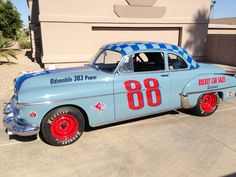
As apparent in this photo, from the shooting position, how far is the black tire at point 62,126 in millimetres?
3967

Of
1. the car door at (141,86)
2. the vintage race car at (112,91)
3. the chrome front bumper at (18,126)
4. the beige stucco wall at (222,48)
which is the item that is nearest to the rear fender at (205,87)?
the vintage race car at (112,91)

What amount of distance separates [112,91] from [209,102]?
2.69 metres

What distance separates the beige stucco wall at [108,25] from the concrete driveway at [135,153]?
7.45 metres

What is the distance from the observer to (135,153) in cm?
390

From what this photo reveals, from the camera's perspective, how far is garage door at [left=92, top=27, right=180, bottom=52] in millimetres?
12555

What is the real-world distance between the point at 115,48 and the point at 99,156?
7.48 feet

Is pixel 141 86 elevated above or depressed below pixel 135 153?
above

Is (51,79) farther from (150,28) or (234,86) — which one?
(150,28)

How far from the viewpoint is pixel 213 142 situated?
14.1 feet

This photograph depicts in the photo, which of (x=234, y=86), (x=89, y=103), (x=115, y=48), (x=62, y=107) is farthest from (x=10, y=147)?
(x=234, y=86)

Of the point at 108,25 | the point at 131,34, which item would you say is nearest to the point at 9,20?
the point at 108,25

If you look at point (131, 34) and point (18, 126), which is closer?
point (18, 126)

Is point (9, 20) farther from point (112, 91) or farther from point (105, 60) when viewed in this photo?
point (112, 91)

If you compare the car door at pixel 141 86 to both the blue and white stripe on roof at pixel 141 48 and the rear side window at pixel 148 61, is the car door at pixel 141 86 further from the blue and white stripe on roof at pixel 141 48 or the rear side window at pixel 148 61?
the blue and white stripe on roof at pixel 141 48
